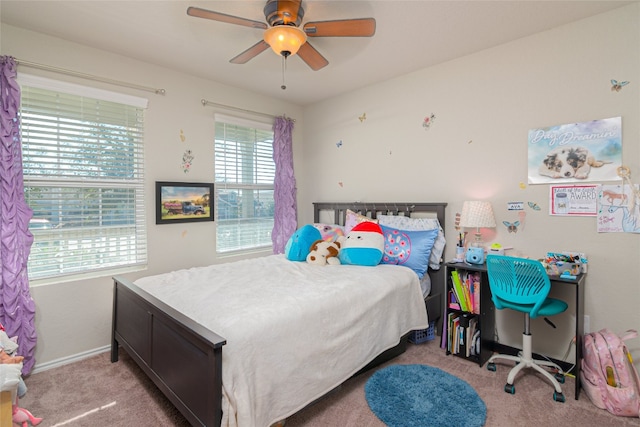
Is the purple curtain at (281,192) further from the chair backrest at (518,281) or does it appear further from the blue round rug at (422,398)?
the chair backrest at (518,281)

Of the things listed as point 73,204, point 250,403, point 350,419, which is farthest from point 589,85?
point 73,204

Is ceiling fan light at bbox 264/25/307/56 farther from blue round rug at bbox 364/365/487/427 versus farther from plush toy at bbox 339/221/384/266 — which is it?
blue round rug at bbox 364/365/487/427

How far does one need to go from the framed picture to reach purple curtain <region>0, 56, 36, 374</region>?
0.98 metres

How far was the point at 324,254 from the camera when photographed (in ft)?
9.84

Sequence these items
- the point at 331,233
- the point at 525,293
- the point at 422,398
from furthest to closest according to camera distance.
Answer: the point at 331,233 → the point at 525,293 → the point at 422,398

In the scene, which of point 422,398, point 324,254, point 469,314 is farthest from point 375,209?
point 422,398

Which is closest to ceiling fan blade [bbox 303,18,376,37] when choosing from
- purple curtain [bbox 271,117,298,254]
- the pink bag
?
purple curtain [bbox 271,117,298,254]

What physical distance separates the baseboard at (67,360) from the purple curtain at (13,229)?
10 centimetres

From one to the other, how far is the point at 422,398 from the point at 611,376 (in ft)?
3.81

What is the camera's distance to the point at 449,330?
8.70 feet

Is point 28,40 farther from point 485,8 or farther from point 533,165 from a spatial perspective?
point 533,165

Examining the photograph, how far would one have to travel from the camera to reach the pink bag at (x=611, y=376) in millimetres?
1875

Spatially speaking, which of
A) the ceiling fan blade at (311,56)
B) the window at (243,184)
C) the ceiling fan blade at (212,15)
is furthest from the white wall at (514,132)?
the ceiling fan blade at (212,15)

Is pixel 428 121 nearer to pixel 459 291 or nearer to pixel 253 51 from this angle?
pixel 459 291
